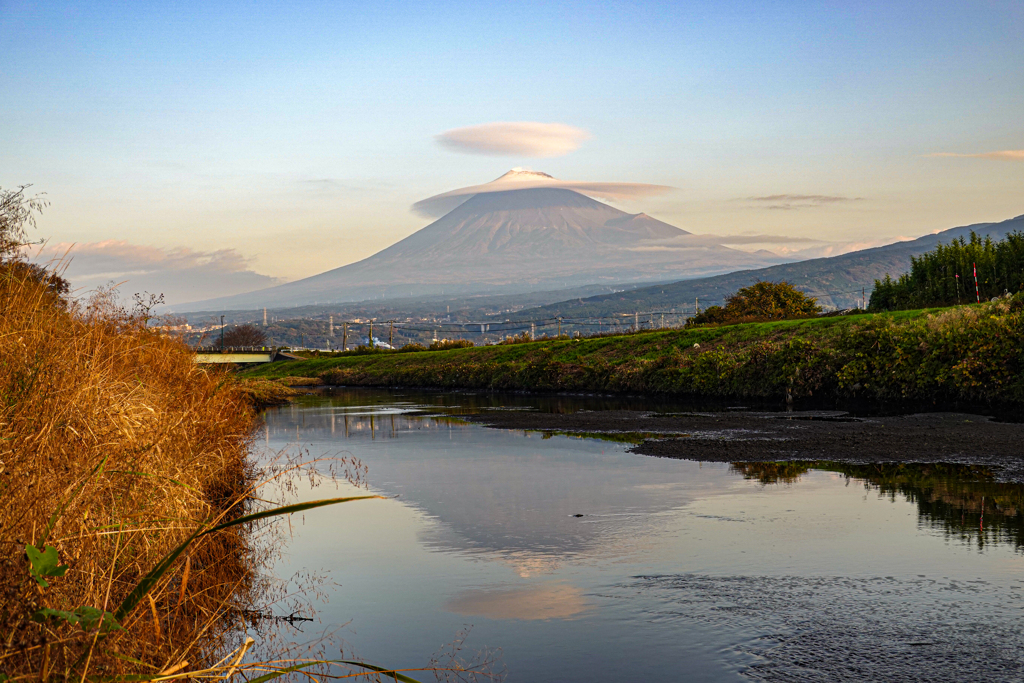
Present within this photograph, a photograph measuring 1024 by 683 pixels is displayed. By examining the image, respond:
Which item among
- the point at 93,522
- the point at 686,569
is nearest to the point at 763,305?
the point at 686,569

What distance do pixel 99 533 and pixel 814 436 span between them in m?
13.5

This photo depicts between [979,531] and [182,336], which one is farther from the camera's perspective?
[182,336]

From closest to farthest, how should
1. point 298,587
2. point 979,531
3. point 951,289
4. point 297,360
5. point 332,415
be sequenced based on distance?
1. point 298,587
2. point 979,531
3. point 332,415
4. point 951,289
5. point 297,360

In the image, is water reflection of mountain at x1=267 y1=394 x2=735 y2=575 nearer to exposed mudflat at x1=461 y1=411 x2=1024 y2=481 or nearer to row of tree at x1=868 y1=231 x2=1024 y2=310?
exposed mudflat at x1=461 y1=411 x2=1024 y2=481

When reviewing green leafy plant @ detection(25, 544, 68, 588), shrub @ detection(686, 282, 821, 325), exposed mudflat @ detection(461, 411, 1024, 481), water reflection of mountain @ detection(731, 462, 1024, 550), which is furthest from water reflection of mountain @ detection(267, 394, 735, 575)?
shrub @ detection(686, 282, 821, 325)

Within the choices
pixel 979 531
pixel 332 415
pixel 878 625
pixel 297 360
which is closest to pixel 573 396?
pixel 332 415

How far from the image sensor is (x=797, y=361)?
2541 centimetres

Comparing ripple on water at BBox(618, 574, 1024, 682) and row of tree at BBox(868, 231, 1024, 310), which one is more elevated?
row of tree at BBox(868, 231, 1024, 310)

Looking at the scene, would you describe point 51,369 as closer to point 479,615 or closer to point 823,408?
point 479,615

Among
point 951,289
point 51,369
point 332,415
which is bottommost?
point 332,415

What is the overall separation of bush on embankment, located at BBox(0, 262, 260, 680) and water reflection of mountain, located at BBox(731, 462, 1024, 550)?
6082 mm

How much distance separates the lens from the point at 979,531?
8156 millimetres

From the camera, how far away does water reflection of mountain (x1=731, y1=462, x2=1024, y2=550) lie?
8211 millimetres

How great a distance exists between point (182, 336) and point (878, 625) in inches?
550
